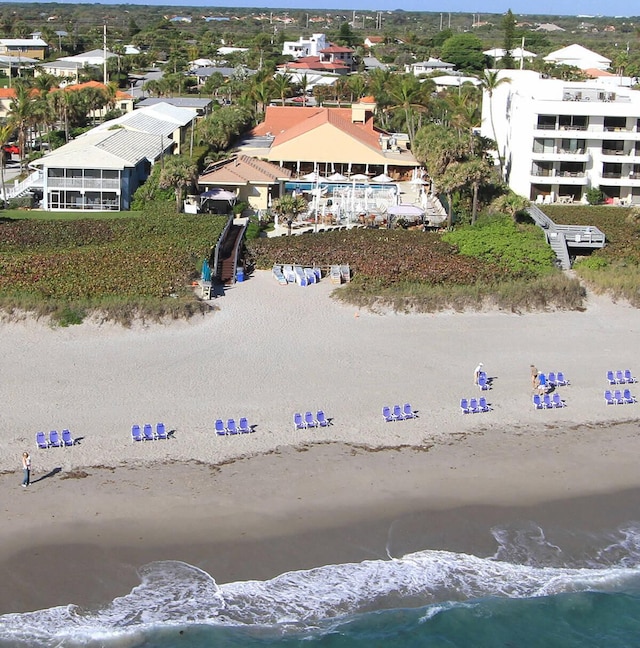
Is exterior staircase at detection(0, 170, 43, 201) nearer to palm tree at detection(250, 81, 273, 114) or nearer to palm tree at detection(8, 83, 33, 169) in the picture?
palm tree at detection(8, 83, 33, 169)

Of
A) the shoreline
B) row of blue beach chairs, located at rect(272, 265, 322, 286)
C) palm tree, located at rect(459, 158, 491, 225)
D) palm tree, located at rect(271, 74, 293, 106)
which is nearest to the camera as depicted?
the shoreline

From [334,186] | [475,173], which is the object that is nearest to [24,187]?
[334,186]

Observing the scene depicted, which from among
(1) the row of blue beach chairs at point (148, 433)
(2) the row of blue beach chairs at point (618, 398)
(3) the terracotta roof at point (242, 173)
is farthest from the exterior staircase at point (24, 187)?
(2) the row of blue beach chairs at point (618, 398)

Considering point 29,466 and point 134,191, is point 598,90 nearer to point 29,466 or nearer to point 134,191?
point 134,191

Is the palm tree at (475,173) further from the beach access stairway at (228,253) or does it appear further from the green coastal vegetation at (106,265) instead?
the green coastal vegetation at (106,265)

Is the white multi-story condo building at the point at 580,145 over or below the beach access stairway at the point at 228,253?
over

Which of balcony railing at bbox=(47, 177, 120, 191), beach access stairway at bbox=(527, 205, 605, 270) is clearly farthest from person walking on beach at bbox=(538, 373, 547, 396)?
balcony railing at bbox=(47, 177, 120, 191)

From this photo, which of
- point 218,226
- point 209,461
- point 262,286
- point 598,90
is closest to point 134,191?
point 218,226
